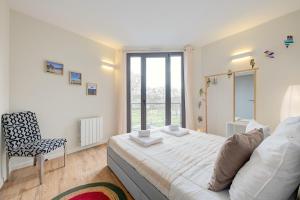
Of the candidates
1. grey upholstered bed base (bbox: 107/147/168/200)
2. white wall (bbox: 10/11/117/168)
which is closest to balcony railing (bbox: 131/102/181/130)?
white wall (bbox: 10/11/117/168)

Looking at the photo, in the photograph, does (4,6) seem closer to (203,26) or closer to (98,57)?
(98,57)

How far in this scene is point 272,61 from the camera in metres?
2.64

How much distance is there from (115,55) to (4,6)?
223 centimetres

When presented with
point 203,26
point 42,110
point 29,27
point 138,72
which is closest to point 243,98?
point 203,26

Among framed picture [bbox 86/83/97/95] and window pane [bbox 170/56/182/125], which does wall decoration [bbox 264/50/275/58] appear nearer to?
window pane [bbox 170/56/182/125]

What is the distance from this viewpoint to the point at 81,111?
326cm

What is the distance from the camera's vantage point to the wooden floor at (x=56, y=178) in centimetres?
178

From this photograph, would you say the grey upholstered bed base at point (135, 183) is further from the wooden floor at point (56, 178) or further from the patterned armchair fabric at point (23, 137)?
the patterned armchair fabric at point (23, 137)

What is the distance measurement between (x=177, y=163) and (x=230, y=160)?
1.81ft

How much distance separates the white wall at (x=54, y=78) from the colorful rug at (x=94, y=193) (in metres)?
1.32

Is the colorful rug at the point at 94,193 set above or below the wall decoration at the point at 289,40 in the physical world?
below

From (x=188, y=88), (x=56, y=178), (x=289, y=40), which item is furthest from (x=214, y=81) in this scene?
(x=56, y=178)

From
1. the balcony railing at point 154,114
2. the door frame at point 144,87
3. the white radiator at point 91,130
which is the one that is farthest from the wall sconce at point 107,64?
the white radiator at point 91,130

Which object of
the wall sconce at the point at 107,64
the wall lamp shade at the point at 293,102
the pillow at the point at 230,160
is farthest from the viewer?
the wall sconce at the point at 107,64
